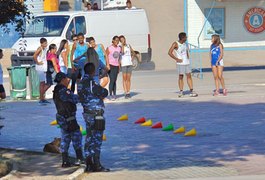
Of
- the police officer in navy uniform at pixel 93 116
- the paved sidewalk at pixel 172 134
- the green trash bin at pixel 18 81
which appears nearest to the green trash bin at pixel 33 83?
the green trash bin at pixel 18 81

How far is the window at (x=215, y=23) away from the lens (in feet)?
87.5

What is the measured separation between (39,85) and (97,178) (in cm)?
995

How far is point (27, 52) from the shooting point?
26.8m

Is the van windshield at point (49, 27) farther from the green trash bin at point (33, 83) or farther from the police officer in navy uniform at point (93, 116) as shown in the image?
the police officer in navy uniform at point (93, 116)

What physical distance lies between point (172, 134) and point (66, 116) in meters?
3.60

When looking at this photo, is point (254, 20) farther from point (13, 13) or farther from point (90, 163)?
point (13, 13)

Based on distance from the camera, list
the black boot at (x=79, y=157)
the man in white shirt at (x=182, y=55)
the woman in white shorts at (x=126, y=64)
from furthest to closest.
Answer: the woman in white shorts at (x=126, y=64) → the man in white shirt at (x=182, y=55) → the black boot at (x=79, y=157)

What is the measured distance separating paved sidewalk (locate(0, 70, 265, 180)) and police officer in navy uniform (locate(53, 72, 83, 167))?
0.70m

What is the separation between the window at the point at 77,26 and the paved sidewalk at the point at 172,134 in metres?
5.83

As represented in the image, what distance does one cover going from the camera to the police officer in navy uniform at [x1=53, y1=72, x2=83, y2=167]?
431 inches

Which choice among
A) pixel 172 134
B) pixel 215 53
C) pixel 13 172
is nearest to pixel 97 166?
pixel 13 172

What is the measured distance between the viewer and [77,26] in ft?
90.4

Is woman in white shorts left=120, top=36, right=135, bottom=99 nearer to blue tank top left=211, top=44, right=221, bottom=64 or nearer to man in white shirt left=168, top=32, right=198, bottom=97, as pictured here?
man in white shirt left=168, top=32, right=198, bottom=97

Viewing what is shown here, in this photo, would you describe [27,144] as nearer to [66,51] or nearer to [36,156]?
[36,156]
